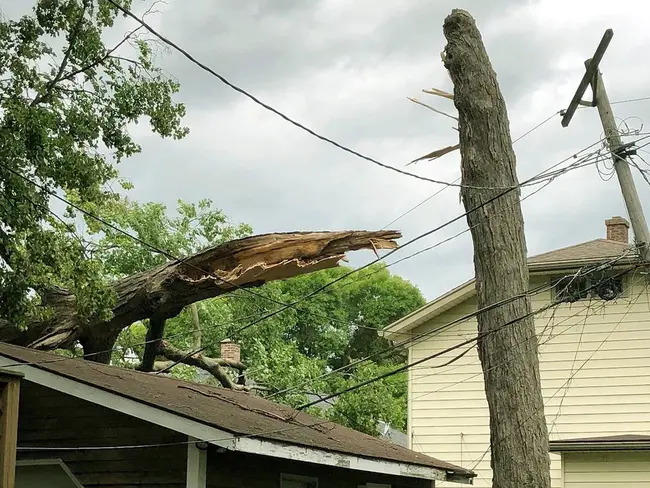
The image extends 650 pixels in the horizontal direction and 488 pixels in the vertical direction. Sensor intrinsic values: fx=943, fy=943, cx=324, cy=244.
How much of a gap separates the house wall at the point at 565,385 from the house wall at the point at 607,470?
A: 118 centimetres

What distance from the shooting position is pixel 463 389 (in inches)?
789

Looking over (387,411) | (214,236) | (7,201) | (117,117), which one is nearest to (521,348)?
(7,201)

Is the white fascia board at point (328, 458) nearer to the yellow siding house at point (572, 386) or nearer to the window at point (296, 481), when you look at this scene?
the window at point (296, 481)

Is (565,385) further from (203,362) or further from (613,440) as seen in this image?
(203,362)

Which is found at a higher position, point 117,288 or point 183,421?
point 117,288

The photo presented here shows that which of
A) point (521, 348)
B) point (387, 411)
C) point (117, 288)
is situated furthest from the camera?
point (387, 411)

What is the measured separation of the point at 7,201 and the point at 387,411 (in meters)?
16.9

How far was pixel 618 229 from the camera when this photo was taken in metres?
22.1

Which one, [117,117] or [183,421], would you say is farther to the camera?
[117,117]

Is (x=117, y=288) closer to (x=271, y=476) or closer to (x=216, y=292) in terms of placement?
(x=216, y=292)

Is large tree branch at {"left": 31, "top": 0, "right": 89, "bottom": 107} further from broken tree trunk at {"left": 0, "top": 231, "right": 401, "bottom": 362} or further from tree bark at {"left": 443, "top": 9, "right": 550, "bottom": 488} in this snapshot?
tree bark at {"left": 443, "top": 9, "right": 550, "bottom": 488}

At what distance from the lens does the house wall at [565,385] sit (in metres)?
18.2

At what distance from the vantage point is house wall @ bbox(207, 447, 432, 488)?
406 inches

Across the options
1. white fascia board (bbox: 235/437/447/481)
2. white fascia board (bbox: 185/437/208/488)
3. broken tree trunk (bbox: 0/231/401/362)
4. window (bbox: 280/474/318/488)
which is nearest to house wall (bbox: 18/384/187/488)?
white fascia board (bbox: 185/437/208/488)
